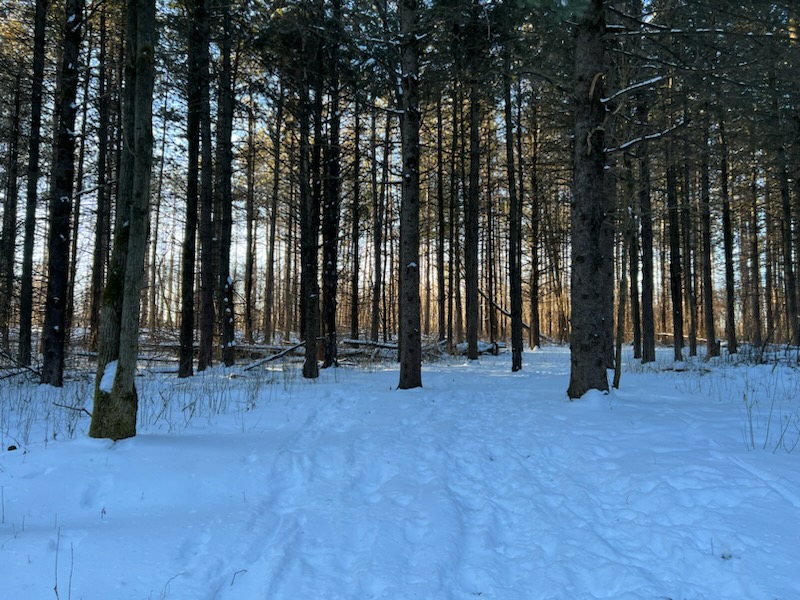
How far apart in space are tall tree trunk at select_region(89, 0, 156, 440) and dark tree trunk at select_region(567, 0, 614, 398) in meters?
6.34

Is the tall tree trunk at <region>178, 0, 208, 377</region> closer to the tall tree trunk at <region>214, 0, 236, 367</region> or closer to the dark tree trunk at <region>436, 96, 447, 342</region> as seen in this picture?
the tall tree trunk at <region>214, 0, 236, 367</region>

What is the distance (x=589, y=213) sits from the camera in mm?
7023

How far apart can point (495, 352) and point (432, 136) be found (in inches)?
444

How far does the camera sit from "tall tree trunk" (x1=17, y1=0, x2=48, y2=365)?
976 centimetres

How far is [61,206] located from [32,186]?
4.34 m

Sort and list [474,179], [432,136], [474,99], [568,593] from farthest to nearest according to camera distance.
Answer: [432,136]
[474,179]
[474,99]
[568,593]

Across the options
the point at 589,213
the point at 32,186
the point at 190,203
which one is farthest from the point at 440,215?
the point at 32,186

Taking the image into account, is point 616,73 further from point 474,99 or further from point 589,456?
point 589,456

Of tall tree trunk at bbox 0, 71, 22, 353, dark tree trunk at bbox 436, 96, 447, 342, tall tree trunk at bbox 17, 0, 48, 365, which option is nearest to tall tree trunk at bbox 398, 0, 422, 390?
tall tree trunk at bbox 17, 0, 48, 365

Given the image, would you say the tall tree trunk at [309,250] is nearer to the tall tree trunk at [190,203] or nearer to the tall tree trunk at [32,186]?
the tall tree trunk at [190,203]

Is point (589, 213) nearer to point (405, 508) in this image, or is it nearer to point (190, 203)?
point (405, 508)

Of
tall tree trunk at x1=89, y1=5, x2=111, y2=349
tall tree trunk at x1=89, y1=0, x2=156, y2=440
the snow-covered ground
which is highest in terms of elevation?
tall tree trunk at x1=89, y1=5, x2=111, y2=349

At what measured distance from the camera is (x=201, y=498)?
3240mm

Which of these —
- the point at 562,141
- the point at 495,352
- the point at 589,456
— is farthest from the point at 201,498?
the point at 495,352
